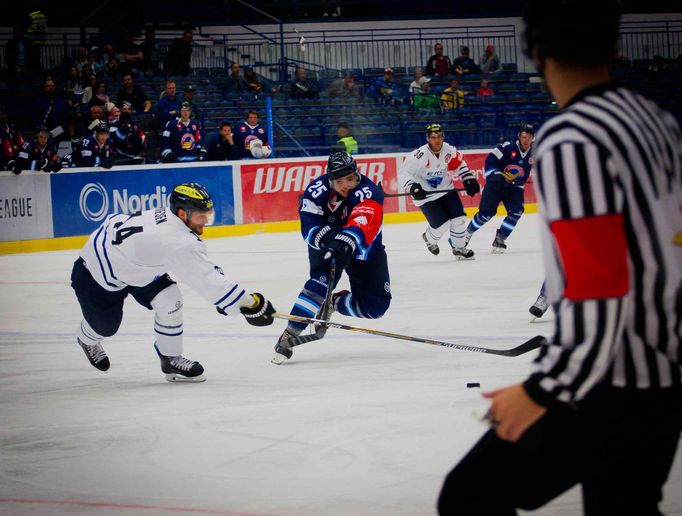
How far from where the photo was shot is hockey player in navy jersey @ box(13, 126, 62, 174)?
13023 millimetres

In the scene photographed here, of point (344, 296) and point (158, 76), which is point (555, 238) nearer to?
point (344, 296)

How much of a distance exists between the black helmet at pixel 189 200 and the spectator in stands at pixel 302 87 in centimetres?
1359

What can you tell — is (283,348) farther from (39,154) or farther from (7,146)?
(7,146)

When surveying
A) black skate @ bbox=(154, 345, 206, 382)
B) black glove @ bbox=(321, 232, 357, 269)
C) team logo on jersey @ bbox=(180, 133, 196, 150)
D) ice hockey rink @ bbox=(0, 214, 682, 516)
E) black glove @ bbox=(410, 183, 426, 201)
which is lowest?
ice hockey rink @ bbox=(0, 214, 682, 516)

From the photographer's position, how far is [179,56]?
60.4 ft

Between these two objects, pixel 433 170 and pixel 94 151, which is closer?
pixel 433 170

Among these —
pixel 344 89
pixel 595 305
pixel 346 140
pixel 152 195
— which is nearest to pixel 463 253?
pixel 152 195

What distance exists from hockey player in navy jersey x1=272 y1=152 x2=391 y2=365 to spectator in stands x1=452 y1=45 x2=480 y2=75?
14600 millimetres

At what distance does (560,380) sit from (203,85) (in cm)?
1748

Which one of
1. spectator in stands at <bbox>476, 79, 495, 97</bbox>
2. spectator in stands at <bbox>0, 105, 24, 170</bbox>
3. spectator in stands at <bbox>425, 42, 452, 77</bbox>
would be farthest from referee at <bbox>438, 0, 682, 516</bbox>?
spectator in stands at <bbox>425, 42, 452, 77</bbox>

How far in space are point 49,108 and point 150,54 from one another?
13.7 feet

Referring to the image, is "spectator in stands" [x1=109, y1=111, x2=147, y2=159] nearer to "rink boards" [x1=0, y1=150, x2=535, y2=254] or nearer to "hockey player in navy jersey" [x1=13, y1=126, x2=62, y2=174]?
"rink boards" [x1=0, y1=150, x2=535, y2=254]

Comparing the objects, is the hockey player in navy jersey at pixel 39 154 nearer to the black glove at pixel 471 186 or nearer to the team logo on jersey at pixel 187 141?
the team logo on jersey at pixel 187 141

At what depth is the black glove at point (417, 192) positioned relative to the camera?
12.0 metres
